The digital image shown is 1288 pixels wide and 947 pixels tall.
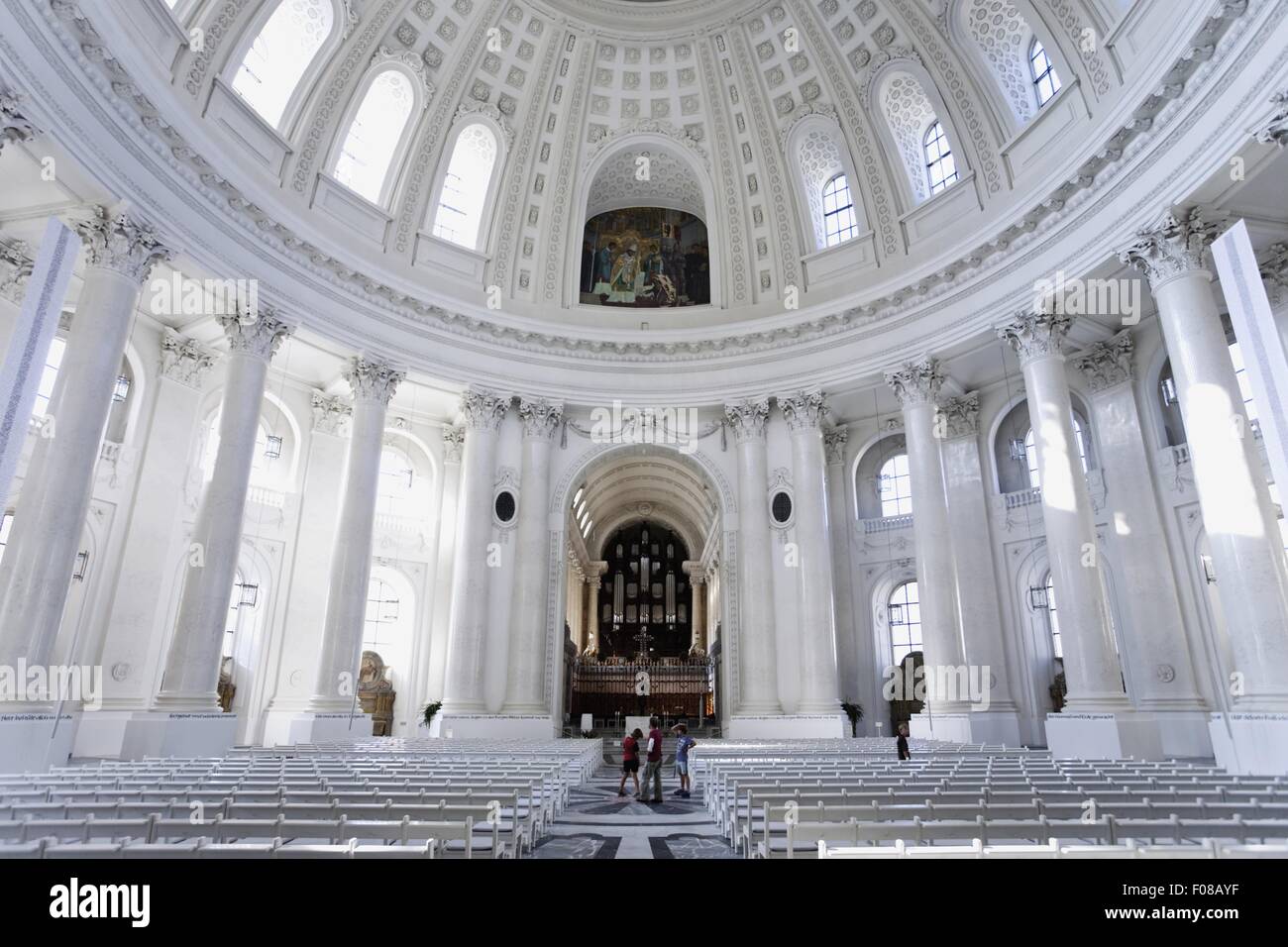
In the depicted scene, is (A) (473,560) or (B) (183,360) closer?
(B) (183,360)

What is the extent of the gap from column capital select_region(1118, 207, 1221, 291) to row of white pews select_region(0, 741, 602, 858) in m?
14.9

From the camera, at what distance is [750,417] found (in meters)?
23.2

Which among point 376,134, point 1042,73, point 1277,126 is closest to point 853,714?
point 1277,126

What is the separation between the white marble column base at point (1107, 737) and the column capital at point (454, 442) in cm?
1944

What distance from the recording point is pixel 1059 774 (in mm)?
7836

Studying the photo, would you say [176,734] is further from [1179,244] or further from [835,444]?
[1179,244]

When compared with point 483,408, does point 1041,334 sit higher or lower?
lower

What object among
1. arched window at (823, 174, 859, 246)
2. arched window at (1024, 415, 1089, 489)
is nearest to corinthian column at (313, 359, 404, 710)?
arched window at (823, 174, 859, 246)

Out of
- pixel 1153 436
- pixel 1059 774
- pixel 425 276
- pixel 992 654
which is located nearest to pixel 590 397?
pixel 425 276

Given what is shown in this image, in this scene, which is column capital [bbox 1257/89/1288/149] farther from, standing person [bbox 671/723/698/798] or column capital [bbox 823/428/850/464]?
standing person [bbox 671/723/698/798]

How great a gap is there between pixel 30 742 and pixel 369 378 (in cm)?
1145

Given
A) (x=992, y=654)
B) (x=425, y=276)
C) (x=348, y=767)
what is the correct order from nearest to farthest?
(x=348, y=767) < (x=992, y=654) < (x=425, y=276)
